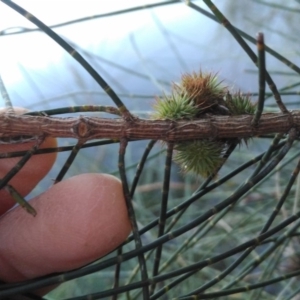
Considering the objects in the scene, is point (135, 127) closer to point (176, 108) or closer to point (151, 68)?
point (176, 108)

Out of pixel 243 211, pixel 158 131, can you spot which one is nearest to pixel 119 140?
pixel 158 131

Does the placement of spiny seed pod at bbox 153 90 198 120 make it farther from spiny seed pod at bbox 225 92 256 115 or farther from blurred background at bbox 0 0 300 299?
blurred background at bbox 0 0 300 299

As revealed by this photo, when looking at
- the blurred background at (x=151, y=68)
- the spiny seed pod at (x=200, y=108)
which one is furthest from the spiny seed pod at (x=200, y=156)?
the blurred background at (x=151, y=68)

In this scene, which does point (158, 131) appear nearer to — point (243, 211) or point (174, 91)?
point (174, 91)

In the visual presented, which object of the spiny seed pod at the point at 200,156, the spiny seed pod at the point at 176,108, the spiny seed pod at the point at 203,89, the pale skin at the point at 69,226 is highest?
the spiny seed pod at the point at 203,89

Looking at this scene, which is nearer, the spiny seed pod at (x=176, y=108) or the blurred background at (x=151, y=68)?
the spiny seed pod at (x=176, y=108)

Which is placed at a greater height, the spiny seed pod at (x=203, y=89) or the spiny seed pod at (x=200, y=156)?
the spiny seed pod at (x=203, y=89)

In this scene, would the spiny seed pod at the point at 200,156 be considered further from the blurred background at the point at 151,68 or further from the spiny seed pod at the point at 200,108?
the blurred background at the point at 151,68

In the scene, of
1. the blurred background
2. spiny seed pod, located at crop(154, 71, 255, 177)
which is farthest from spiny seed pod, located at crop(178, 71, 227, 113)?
the blurred background

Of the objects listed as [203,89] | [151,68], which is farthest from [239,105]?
[151,68]
